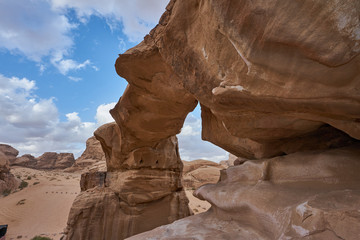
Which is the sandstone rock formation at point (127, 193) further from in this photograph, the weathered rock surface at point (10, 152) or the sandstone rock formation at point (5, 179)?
the weathered rock surface at point (10, 152)

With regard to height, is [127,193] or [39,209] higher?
[127,193]

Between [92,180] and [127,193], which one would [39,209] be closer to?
[92,180]

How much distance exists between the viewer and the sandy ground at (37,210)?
9838 mm

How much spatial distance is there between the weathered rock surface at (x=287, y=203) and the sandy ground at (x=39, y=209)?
31.6 feet

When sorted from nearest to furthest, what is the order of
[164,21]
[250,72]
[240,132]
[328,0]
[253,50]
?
[328,0] → [253,50] → [250,72] → [164,21] → [240,132]

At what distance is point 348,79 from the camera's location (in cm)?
125

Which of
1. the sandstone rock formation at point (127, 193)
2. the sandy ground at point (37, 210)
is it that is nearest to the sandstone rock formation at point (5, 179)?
the sandy ground at point (37, 210)

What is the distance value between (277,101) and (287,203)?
0.88m

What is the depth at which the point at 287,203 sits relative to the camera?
1706mm

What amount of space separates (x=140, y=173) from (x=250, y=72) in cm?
579

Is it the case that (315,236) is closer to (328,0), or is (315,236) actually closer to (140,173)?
(328,0)

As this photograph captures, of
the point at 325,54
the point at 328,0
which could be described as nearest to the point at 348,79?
the point at 325,54

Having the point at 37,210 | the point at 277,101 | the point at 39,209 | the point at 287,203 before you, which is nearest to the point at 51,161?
Result: the point at 39,209

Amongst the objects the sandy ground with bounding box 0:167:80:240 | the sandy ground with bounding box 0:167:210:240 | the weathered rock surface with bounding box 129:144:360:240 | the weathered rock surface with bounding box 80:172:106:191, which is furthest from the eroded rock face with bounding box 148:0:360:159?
the sandy ground with bounding box 0:167:80:240
